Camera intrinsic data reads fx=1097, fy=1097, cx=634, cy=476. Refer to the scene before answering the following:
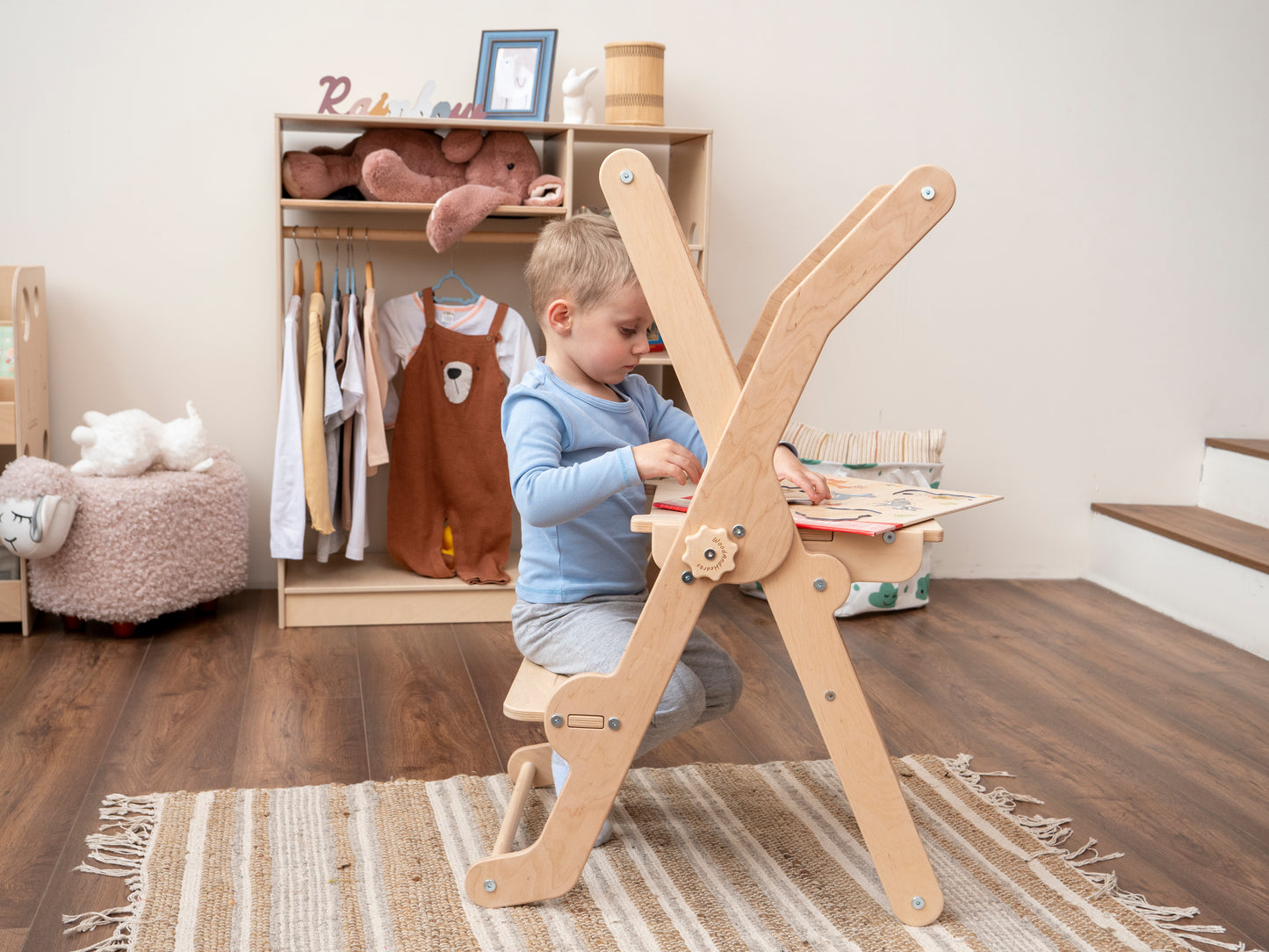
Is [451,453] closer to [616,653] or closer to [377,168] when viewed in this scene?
[377,168]

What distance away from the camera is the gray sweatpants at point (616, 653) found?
1409 millimetres

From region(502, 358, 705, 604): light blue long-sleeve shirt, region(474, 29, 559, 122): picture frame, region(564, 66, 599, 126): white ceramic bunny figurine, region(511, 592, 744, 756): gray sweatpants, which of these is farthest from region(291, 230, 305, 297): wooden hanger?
region(511, 592, 744, 756): gray sweatpants

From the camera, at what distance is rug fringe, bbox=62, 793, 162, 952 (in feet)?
4.31

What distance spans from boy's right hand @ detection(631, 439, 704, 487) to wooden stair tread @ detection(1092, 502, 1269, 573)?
196 cm

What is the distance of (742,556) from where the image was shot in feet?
4.11

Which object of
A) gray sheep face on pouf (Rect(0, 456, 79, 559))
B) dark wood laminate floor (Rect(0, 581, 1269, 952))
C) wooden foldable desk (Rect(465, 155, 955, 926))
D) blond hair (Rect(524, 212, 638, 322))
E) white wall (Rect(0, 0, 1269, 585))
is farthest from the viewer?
white wall (Rect(0, 0, 1269, 585))

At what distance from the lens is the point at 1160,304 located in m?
3.28

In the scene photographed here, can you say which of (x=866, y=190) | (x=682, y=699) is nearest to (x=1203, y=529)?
(x=866, y=190)

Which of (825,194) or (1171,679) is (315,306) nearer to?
(825,194)

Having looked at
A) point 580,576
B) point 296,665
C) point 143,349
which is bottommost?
point 296,665

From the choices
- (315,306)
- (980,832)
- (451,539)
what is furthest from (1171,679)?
(315,306)

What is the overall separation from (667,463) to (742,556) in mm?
137

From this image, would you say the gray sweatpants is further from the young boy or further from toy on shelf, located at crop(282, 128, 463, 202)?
toy on shelf, located at crop(282, 128, 463, 202)

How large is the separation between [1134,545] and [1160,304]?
739 millimetres
